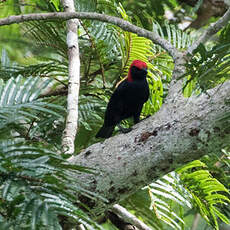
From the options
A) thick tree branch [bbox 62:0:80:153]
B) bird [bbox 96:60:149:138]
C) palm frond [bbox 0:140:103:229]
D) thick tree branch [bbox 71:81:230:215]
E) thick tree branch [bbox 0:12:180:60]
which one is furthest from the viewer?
bird [bbox 96:60:149:138]

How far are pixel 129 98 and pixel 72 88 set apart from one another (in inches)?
25.4

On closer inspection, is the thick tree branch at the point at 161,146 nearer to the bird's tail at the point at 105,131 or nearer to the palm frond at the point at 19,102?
the palm frond at the point at 19,102

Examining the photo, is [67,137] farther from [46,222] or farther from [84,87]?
[46,222]

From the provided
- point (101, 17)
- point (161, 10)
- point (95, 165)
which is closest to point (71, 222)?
point (95, 165)

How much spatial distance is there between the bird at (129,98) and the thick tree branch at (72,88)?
1.32 feet

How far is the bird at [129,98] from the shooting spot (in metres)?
2.96

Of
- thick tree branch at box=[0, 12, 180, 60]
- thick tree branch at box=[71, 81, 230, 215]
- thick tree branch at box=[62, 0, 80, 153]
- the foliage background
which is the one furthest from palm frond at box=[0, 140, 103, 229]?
thick tree branch at box=[0, 12, 180, 60]

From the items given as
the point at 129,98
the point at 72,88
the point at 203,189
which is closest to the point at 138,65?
the point at 129,98

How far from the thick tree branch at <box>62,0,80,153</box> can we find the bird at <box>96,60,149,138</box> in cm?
40

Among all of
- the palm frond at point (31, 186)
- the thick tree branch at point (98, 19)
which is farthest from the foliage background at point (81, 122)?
the thick tree branch at point (98, 19)

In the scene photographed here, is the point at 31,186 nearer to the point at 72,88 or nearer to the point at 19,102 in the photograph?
the point at 19,102

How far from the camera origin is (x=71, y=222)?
5.96ft

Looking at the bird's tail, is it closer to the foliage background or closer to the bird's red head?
the foliage background

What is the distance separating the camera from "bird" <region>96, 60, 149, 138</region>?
9.72 ft
